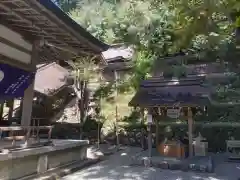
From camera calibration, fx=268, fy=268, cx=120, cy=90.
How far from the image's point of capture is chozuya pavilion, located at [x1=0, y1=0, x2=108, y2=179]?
5680mm

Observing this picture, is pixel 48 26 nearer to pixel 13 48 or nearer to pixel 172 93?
pixel 13 48

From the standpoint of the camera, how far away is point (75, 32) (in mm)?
6828

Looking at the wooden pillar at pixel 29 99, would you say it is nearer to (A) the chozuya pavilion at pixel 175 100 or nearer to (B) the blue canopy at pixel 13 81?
(B) the blue canopy at pixel 13 81

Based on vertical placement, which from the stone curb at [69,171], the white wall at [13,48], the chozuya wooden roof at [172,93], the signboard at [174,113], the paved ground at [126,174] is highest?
the white wall at [13,48]

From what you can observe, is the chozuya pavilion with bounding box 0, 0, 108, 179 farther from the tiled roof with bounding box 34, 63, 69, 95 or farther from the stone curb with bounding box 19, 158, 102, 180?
the tiled roof with bounding box 34, 63, 69, 95

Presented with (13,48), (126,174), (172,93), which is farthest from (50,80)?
(126,174)

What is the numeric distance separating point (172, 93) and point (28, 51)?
5.08 meters

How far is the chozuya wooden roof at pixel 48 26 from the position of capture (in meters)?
5.57

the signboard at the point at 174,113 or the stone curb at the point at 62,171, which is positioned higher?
the signboard at the point at 174,113

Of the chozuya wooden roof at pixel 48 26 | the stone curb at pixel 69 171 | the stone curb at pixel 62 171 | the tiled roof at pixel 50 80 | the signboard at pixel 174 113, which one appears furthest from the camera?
the tiled roof at pixel 50 80

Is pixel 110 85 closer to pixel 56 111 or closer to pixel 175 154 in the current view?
pixel 56 111

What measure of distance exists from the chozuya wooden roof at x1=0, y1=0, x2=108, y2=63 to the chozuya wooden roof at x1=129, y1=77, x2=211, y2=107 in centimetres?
249

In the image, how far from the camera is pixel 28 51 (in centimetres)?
760

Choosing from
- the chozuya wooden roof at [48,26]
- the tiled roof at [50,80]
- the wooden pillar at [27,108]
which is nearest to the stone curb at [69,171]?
the wooden pillar at [27,108]
